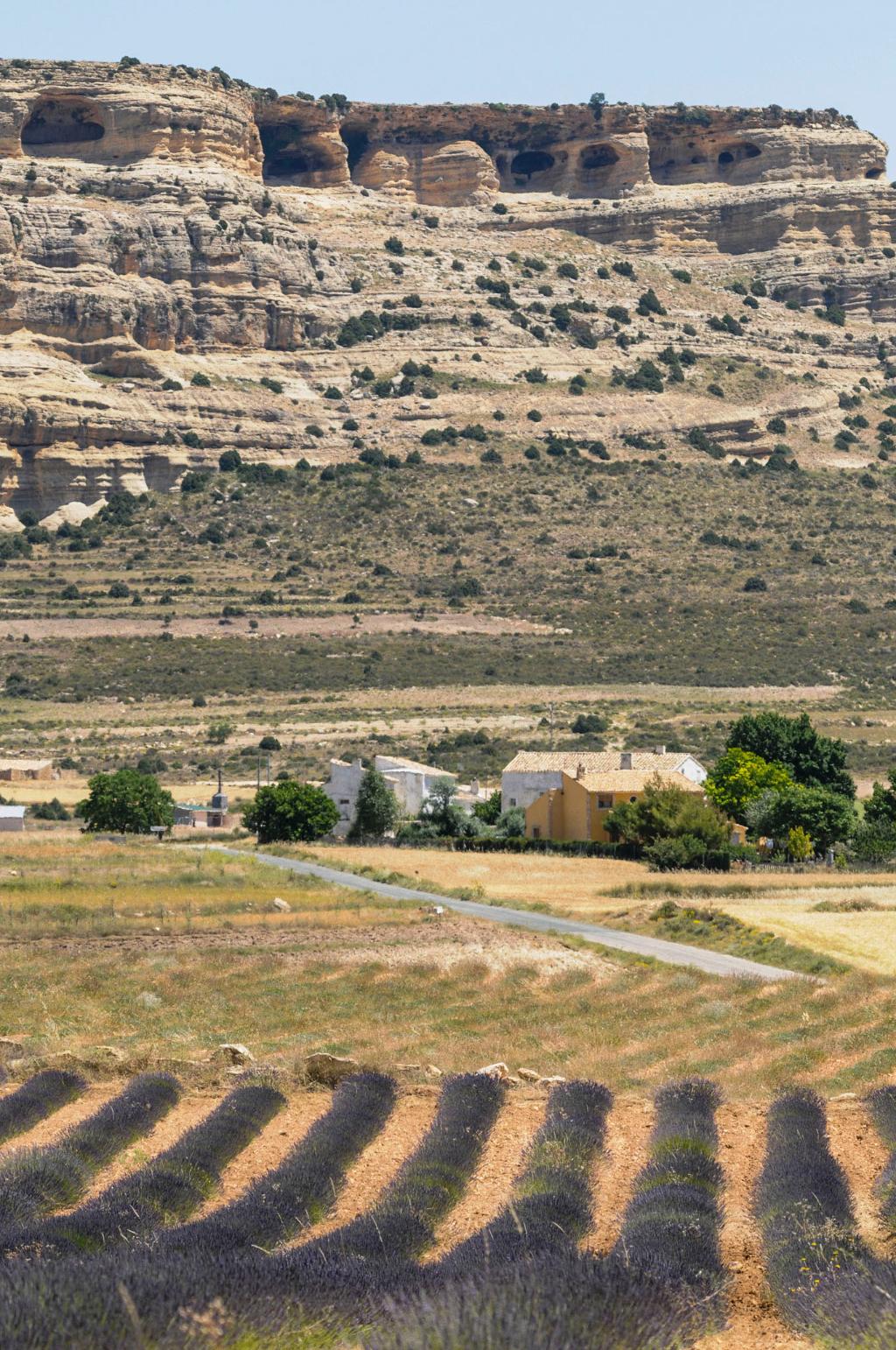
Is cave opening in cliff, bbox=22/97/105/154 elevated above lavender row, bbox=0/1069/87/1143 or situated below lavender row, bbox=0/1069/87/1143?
above

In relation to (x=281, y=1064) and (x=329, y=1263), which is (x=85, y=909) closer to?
(x=281, y=1064)

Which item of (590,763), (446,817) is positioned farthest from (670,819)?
(446,817)

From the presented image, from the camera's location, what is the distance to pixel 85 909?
3500cm

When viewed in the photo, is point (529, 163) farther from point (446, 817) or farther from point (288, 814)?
point (288, 814)

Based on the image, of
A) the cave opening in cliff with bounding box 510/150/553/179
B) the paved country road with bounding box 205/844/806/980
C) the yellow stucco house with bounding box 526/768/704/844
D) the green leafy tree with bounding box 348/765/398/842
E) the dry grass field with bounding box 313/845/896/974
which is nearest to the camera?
the paved country road with bounding box 205/844/806/980

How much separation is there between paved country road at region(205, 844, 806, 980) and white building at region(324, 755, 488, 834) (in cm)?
931

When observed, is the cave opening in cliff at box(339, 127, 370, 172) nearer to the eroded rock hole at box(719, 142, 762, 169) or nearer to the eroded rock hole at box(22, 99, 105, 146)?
the eroded rock hole at box(22, 99, 105, 146)

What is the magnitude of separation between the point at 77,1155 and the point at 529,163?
13182 centimetres

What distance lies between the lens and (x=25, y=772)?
67250 millimetres

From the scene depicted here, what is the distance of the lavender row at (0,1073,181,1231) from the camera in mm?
12742

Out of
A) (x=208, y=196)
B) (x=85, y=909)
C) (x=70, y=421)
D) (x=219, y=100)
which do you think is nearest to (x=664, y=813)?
(x=85, y=909)

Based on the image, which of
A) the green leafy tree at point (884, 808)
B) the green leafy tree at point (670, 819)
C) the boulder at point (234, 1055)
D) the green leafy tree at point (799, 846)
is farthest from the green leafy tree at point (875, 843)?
the boulder at point (234, 1055)

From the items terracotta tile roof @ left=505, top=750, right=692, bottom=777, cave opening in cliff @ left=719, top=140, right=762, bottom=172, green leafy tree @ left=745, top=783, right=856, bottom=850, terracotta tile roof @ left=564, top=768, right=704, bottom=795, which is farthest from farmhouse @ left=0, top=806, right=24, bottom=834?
cave opening in cliff @ left=719, top=140, right=762, bottom=172

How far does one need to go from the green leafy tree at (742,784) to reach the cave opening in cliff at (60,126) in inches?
3059
